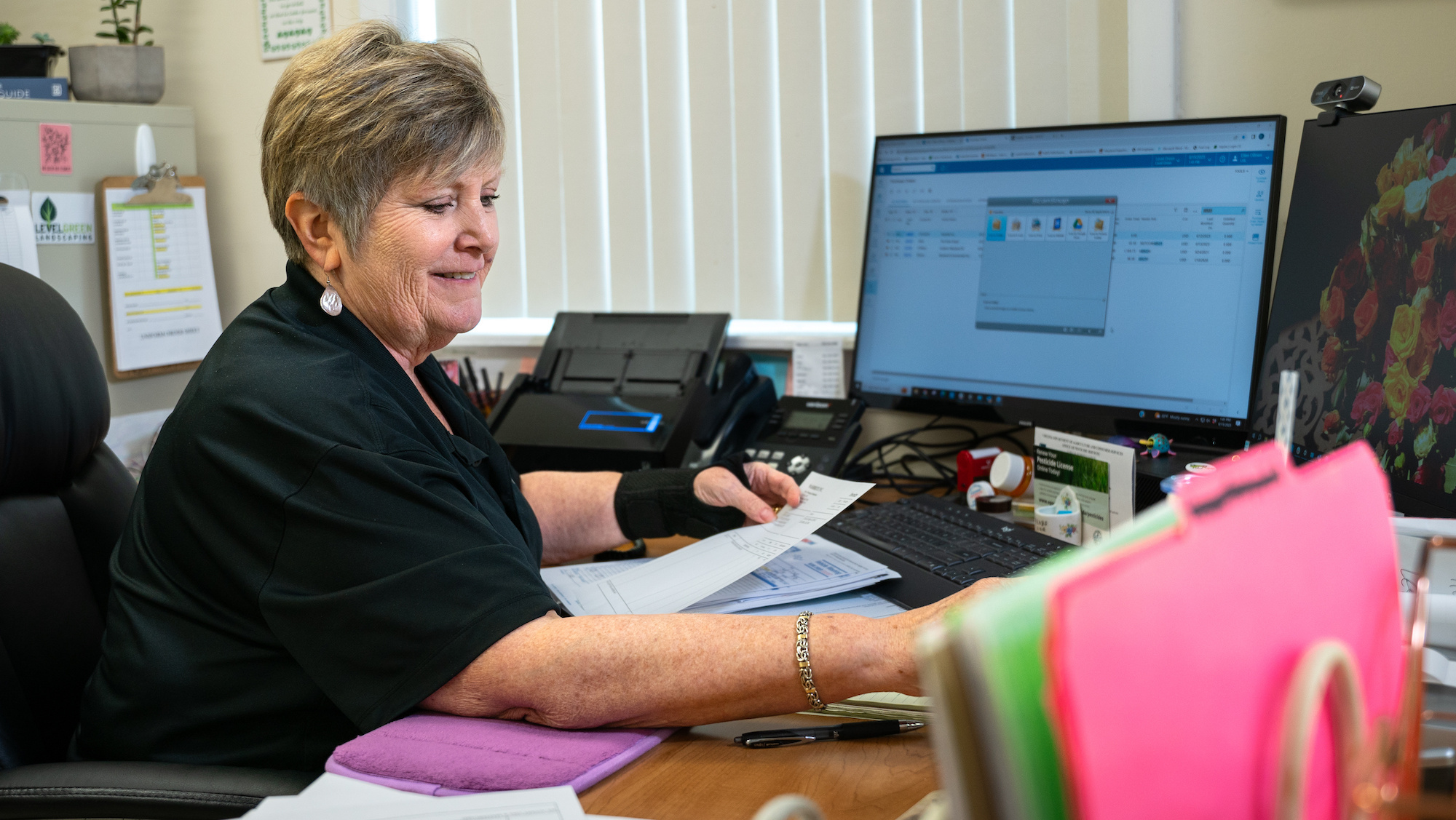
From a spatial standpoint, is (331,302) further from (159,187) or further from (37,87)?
(37,87)

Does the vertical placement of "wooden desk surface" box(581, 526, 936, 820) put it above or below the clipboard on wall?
below

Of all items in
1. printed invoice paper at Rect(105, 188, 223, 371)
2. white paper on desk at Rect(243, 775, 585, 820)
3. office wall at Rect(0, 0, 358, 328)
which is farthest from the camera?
office wall at Rect(0, 0, 358, 328)

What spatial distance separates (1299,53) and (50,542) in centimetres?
170

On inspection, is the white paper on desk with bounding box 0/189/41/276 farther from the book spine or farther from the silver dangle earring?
the silver dangle earring

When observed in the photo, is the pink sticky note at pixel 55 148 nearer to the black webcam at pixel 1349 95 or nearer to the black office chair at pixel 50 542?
the black office chair at pixel 50 542

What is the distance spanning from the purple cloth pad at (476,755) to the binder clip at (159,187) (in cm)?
168

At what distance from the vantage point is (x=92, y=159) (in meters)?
2.03

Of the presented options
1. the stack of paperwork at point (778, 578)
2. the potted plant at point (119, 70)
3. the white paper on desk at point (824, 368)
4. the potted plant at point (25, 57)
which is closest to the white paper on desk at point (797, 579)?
the stack of paperwork at point (778, 578)

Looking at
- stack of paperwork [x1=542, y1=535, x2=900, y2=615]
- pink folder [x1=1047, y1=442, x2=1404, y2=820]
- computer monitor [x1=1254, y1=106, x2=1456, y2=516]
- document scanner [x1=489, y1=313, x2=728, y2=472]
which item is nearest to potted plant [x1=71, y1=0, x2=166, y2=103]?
document scanner [x1=489, y1=313, x2=728, y2=472]

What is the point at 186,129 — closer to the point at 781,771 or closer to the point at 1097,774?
the point at 781,771

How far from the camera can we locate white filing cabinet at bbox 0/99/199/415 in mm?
1940

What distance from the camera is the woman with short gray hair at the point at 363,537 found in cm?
85

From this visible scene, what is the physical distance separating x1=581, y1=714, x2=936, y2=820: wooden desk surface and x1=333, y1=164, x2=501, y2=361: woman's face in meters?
0.51

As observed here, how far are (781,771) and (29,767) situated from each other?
698mm
